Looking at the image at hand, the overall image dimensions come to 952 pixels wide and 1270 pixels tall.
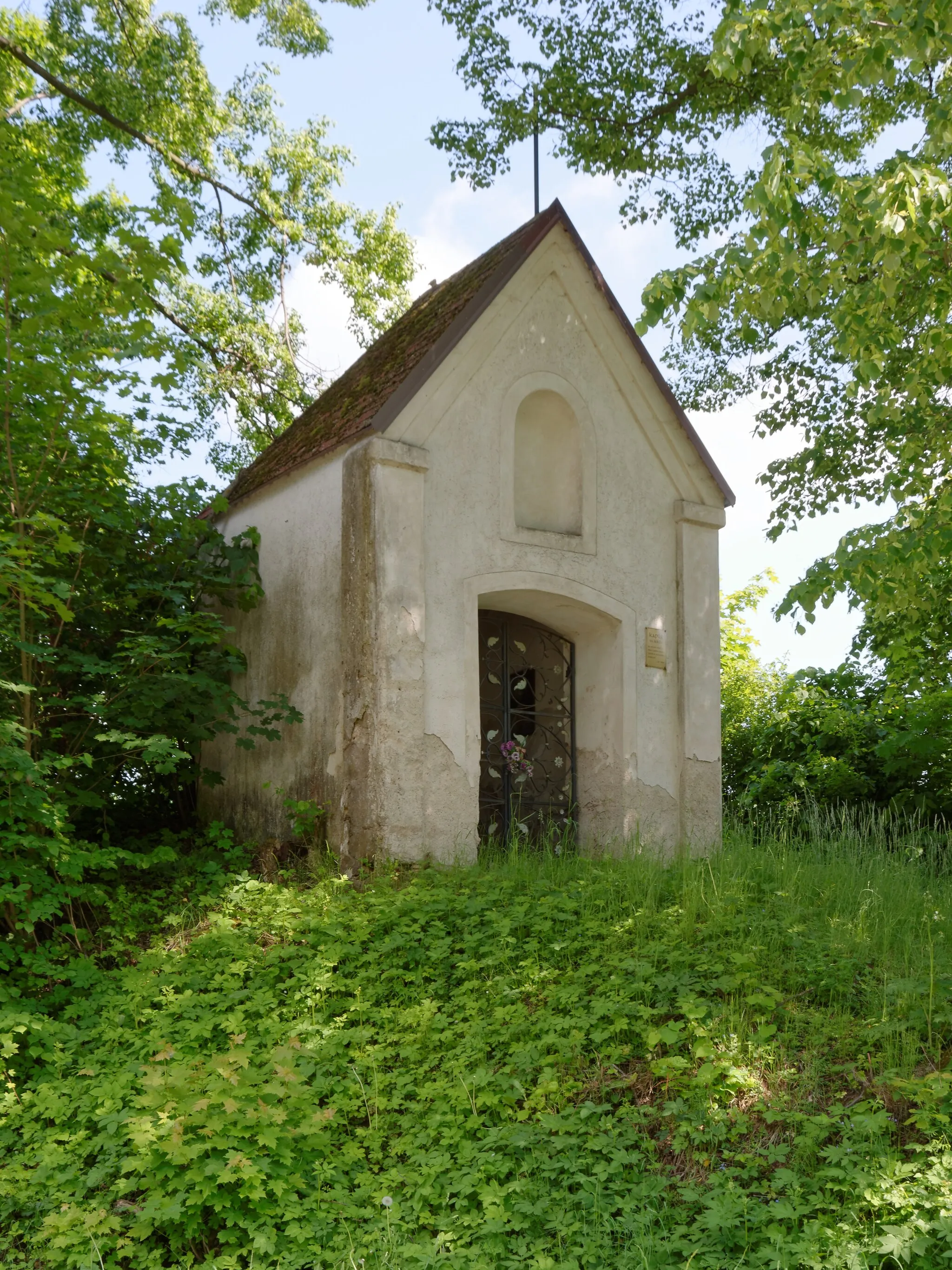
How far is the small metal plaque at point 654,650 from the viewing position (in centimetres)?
983

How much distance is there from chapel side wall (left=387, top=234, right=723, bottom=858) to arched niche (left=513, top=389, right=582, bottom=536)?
0.18 m

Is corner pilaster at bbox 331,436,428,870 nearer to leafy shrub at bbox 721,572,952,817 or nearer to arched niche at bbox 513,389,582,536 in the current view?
arched niche at bbox 513,389,582,536

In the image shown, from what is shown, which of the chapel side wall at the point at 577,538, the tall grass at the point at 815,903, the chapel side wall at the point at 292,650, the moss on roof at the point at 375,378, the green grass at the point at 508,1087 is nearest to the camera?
the green grass at the point at 508,1087

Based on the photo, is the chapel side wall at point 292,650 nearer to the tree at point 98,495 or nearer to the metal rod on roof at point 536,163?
the tree at point 98,495

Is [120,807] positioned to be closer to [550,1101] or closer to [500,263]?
[500,263]

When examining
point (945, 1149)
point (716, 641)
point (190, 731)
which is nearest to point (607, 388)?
point (716, 641)

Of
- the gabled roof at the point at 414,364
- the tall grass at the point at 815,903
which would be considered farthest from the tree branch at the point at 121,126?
the tall grass at the point at 815,903

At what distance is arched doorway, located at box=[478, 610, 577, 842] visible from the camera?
9531mm

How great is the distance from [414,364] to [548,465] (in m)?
1.70

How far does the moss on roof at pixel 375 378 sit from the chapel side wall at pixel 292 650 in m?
0.24

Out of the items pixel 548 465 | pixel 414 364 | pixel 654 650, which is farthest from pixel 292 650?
pixel 654 650

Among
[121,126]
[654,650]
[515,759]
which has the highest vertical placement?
[121,126]

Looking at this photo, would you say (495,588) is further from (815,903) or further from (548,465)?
(815,903)

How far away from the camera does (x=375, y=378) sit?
9.70 meters
